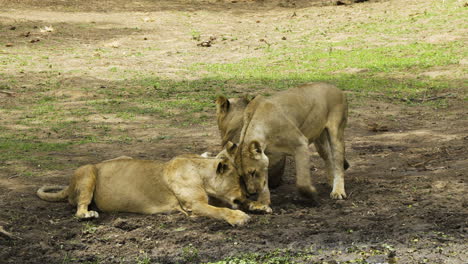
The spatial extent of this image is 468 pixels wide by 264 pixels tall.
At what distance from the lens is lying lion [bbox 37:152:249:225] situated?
663cm

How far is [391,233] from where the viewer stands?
19.8 ft

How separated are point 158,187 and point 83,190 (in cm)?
74

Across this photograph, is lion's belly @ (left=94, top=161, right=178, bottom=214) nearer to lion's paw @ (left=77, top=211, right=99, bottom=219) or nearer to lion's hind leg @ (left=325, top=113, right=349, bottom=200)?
lion's paw @ (left=77, top=211, right=99, bottom=219)

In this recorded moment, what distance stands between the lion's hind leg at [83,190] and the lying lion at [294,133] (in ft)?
4.63

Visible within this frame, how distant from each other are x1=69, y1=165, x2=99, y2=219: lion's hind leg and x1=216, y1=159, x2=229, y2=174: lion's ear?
124cm

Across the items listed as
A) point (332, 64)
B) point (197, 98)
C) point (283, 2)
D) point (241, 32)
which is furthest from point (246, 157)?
point (283, 2)

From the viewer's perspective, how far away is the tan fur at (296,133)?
21.7 ft

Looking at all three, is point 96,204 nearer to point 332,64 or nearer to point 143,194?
point 143,194

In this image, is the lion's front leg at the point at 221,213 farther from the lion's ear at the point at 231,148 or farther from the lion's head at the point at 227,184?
the lion's ear at the point at 231,148

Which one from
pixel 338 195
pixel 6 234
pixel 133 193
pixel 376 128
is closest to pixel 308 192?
pixel 338 195

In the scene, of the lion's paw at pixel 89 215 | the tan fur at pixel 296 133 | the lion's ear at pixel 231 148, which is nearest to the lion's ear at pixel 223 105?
the tan fur at pixel 296 133

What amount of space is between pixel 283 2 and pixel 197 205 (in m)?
19.4

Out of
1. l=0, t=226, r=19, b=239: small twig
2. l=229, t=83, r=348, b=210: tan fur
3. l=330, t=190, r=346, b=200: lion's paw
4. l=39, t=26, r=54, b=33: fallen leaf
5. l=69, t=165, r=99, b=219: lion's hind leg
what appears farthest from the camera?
l=39, t=26, r=54, b=33: fallen leaf

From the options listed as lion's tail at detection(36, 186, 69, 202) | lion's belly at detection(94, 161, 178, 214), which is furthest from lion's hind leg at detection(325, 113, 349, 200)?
lion's tail at detection(36, 186, 69, 202)
